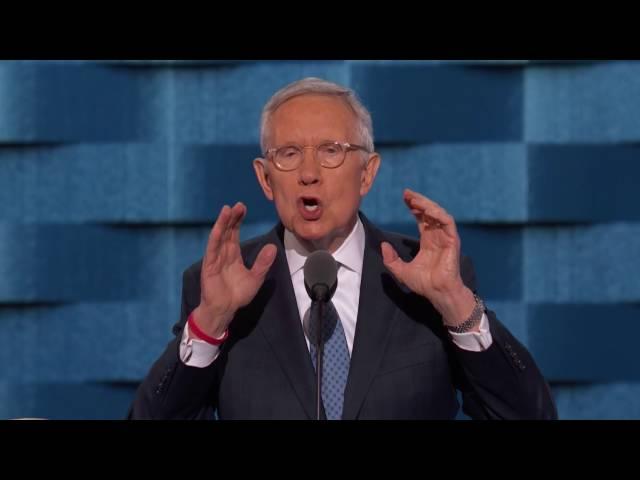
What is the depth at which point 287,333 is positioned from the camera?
1687 millimetres

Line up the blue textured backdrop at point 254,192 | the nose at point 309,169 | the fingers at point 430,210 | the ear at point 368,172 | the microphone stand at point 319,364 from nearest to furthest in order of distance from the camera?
the microphone stand at point 319,364 → the fingers at point 430,210 → the nose at point 309,169 → the ear at point 368,172 → the blue textured backdrop at point 254,192

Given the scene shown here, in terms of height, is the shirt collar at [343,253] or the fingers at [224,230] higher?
the fingers at [224,230]

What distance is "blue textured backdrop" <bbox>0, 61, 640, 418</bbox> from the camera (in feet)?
8.84

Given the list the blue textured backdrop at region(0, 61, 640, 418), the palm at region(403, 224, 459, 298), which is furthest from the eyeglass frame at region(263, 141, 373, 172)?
the blue textured backdrop at region(0, 61, 640, 418)

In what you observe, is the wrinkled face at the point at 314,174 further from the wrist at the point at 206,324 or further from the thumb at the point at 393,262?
the wrist at the point at 206,324

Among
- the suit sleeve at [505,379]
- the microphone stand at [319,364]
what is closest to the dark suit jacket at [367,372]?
the suit sleeve at [505,379]

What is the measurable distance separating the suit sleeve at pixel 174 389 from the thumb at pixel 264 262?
18 cm

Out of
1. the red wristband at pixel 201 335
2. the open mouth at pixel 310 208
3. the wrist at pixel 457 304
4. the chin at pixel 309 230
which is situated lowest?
the red wristband at pixel 201 335

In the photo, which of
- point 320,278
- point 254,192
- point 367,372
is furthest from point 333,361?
point 254,192

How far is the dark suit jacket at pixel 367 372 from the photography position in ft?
5.31

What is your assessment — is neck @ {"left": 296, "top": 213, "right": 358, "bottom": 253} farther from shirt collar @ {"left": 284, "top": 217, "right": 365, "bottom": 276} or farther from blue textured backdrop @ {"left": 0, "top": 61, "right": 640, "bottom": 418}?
blue textured backdrop @ {"left": 0, "top": 61, "right": 640, "bottom": 418}

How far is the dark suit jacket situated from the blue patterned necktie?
0.03 m

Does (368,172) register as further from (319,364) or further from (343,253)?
(319,364)

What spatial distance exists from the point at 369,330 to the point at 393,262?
0.13 m
